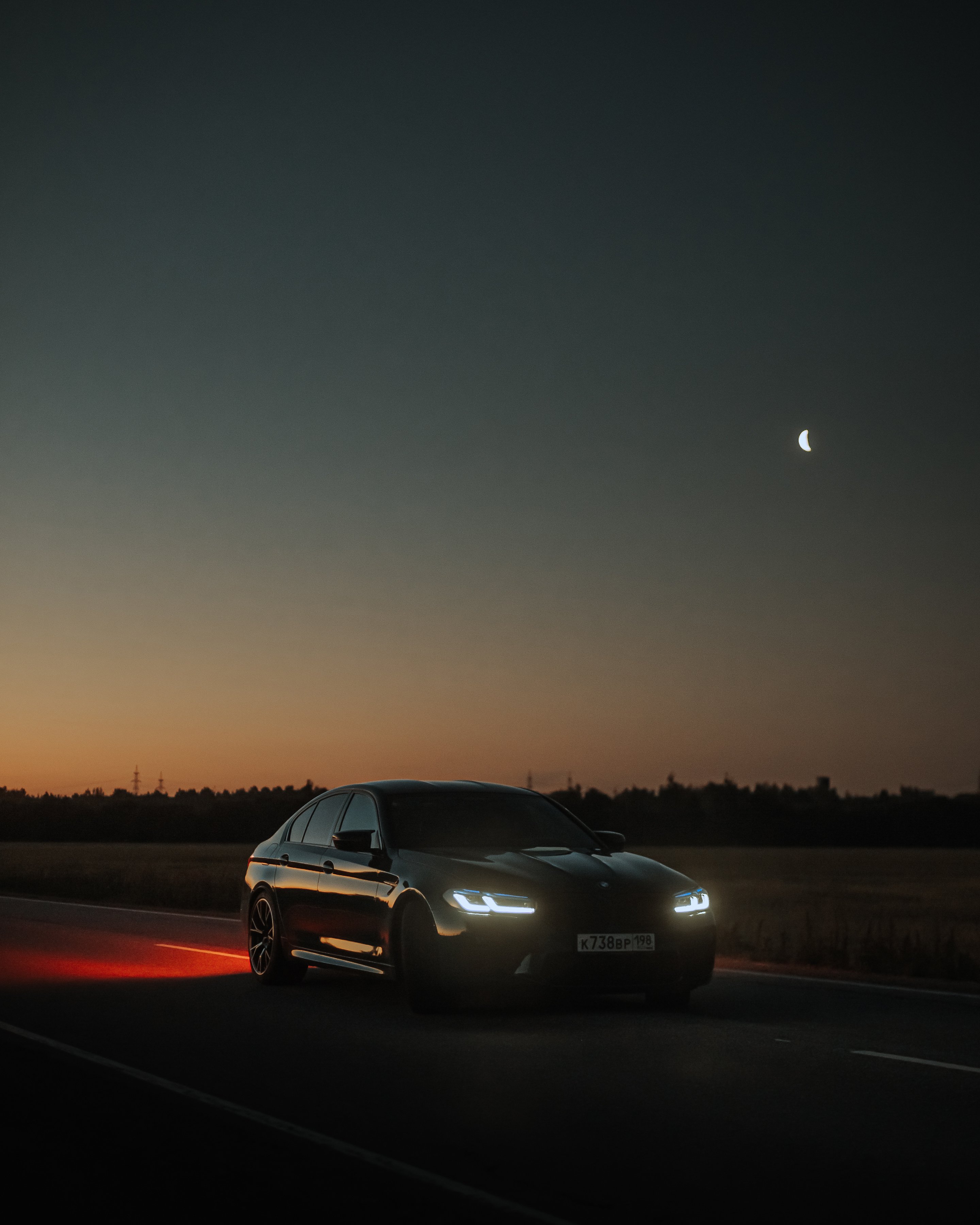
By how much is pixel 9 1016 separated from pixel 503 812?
3849mm

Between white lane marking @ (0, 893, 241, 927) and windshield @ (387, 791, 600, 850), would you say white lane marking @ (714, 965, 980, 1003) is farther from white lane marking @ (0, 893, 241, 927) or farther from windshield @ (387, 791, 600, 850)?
white lane marking @ (0, 893, 241, 927)

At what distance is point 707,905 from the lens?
416 inches

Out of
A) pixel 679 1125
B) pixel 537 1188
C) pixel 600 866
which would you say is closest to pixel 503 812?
pixel 600 866

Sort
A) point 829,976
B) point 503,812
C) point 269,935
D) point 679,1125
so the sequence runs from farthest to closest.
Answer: point 829,976, point 269,935, point 503,812, point 679,1125

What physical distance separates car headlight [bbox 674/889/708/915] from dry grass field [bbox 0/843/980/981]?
5953 millimetres

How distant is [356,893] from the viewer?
36.9 ft

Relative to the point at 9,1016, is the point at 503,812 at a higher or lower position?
higher

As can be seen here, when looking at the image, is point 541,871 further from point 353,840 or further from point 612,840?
point 612,840

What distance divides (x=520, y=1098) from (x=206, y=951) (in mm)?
9145

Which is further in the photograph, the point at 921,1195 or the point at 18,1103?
the point at 18,1103

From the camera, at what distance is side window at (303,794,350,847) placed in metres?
12.2

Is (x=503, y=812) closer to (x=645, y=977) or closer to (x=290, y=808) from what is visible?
(x=645, y=977)

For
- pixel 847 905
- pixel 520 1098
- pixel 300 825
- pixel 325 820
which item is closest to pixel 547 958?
pixel 520 1098

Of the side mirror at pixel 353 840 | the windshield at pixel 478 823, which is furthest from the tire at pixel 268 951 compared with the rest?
the windshield at pixel 478 823
